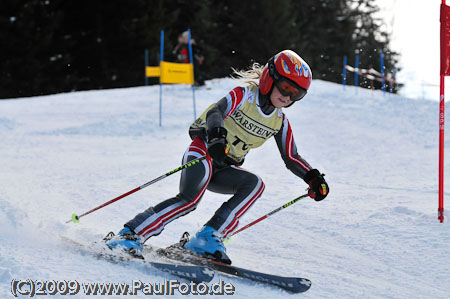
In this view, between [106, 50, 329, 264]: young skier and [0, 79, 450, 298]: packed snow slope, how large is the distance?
14.1 inches

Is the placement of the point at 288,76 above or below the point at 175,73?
above

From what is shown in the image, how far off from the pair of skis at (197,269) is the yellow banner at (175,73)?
8423mm

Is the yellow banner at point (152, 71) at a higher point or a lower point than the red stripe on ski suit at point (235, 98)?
lower

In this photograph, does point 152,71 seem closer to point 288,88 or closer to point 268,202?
point 268,202

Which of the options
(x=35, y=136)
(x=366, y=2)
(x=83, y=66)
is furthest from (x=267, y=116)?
(x=366, y=2)

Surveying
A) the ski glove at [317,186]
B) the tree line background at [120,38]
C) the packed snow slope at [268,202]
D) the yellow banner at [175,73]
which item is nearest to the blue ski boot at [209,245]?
the packed snow slope at [268,202]

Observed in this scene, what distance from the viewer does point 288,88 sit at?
10.6ft

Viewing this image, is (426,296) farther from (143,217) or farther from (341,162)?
(341,162)

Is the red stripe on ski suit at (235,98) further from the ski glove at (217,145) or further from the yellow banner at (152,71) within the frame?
the yellow banner at (152,71)

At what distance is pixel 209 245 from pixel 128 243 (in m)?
0.50

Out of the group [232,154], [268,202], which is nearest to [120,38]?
[268,202]

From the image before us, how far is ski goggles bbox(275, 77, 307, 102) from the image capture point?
10.6 ft

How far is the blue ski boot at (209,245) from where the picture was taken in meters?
3.11

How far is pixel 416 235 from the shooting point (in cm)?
427
